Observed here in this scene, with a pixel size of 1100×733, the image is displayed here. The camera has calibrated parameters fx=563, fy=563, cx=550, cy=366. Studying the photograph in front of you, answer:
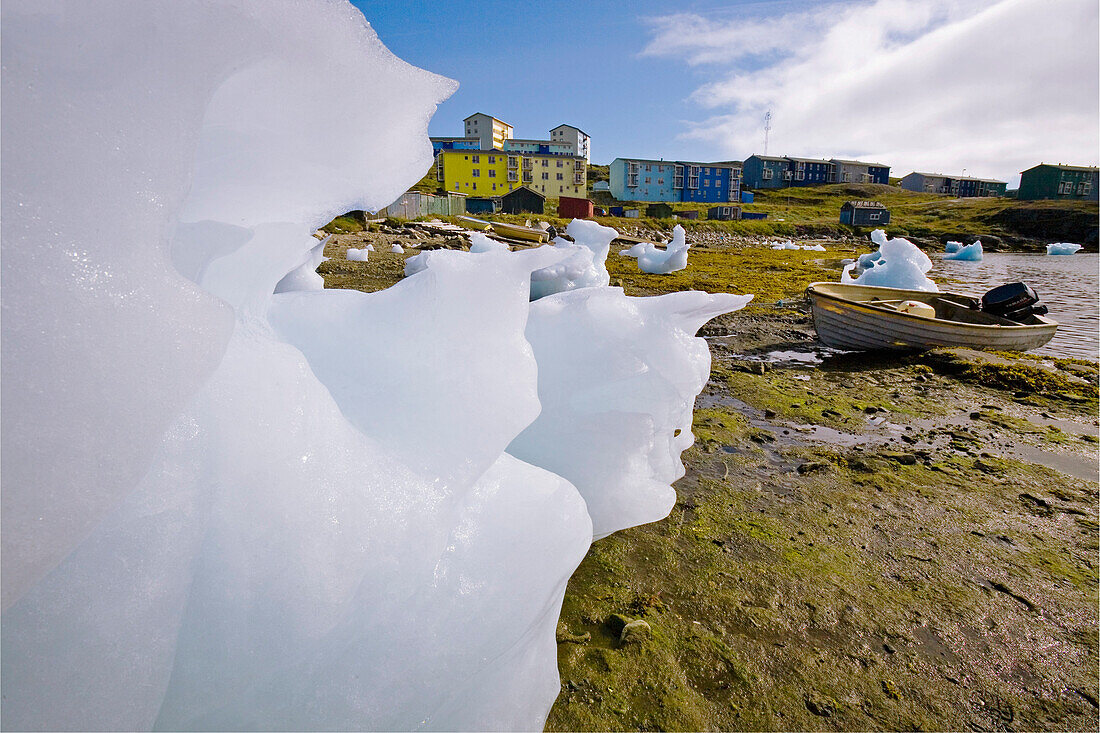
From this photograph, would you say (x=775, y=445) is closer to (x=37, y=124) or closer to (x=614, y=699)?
(x=614, y=699)

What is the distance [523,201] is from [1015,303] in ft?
131

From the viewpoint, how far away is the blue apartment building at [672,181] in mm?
70250

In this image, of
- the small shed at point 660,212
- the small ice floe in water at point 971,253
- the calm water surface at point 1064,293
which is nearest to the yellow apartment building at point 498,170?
the small shed at point 660,212

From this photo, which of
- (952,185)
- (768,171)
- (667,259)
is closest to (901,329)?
(667,259)

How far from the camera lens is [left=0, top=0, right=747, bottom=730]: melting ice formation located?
3.25 feet

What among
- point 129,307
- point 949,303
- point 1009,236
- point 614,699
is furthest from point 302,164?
point 1009,236

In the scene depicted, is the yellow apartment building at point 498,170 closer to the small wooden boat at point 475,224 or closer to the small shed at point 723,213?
the small shed at point 723,213

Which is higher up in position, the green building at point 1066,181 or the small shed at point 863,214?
the green building at point 1066,181

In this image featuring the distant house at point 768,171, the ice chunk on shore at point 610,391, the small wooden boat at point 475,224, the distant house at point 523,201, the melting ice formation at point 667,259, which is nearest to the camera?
the ice chunk on shore at point 610,391

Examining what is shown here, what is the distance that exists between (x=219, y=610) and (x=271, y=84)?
1.19m

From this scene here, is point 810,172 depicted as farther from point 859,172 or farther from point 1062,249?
point 1062,249

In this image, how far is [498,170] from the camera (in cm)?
5712

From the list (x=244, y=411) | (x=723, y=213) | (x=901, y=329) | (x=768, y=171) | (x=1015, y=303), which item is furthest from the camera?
(x=768, y=171)

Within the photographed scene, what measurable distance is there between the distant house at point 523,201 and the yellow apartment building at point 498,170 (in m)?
11.4
